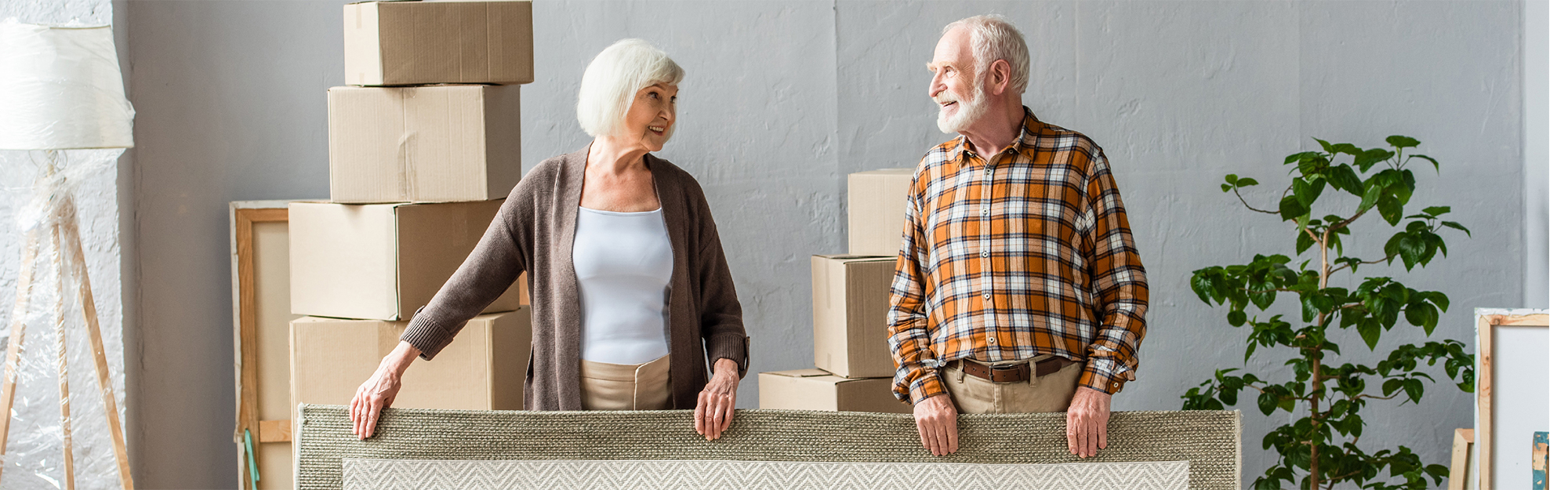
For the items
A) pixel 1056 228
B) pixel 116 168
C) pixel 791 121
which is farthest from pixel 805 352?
pixel 116 168

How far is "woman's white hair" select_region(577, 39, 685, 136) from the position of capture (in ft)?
5.49

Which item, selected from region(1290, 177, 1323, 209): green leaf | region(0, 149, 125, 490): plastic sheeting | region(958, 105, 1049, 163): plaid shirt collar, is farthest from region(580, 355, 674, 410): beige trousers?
region(1290, 177, 1323, 209): green leaf

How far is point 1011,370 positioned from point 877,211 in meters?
0.82

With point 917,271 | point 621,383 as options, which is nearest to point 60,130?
point 621,383

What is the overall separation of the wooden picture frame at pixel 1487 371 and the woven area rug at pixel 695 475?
136 centimetres

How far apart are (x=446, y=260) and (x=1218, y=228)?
215 centimetres

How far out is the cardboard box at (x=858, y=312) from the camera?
2301mm

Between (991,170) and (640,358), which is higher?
(991,170)

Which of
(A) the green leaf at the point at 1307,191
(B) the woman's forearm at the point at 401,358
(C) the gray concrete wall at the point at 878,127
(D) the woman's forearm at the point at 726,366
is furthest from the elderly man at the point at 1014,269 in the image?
A: (C) the gray concrete wall at the point at 878,127

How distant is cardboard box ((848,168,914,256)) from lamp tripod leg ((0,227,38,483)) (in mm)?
1857

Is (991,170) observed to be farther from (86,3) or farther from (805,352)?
(86,3)

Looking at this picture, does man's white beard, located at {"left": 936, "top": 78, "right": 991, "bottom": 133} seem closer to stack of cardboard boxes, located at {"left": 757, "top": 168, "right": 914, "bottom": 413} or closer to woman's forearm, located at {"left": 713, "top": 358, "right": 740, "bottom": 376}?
woman's forearm, located at {"left": 713, "top": 358, "right": 740, "bottom": 376}

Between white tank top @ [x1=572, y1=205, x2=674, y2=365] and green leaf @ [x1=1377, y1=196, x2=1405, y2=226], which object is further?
green leaf @ [x1=1377, y1=196, x2=1405, y2=226]

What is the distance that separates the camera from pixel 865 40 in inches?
121
